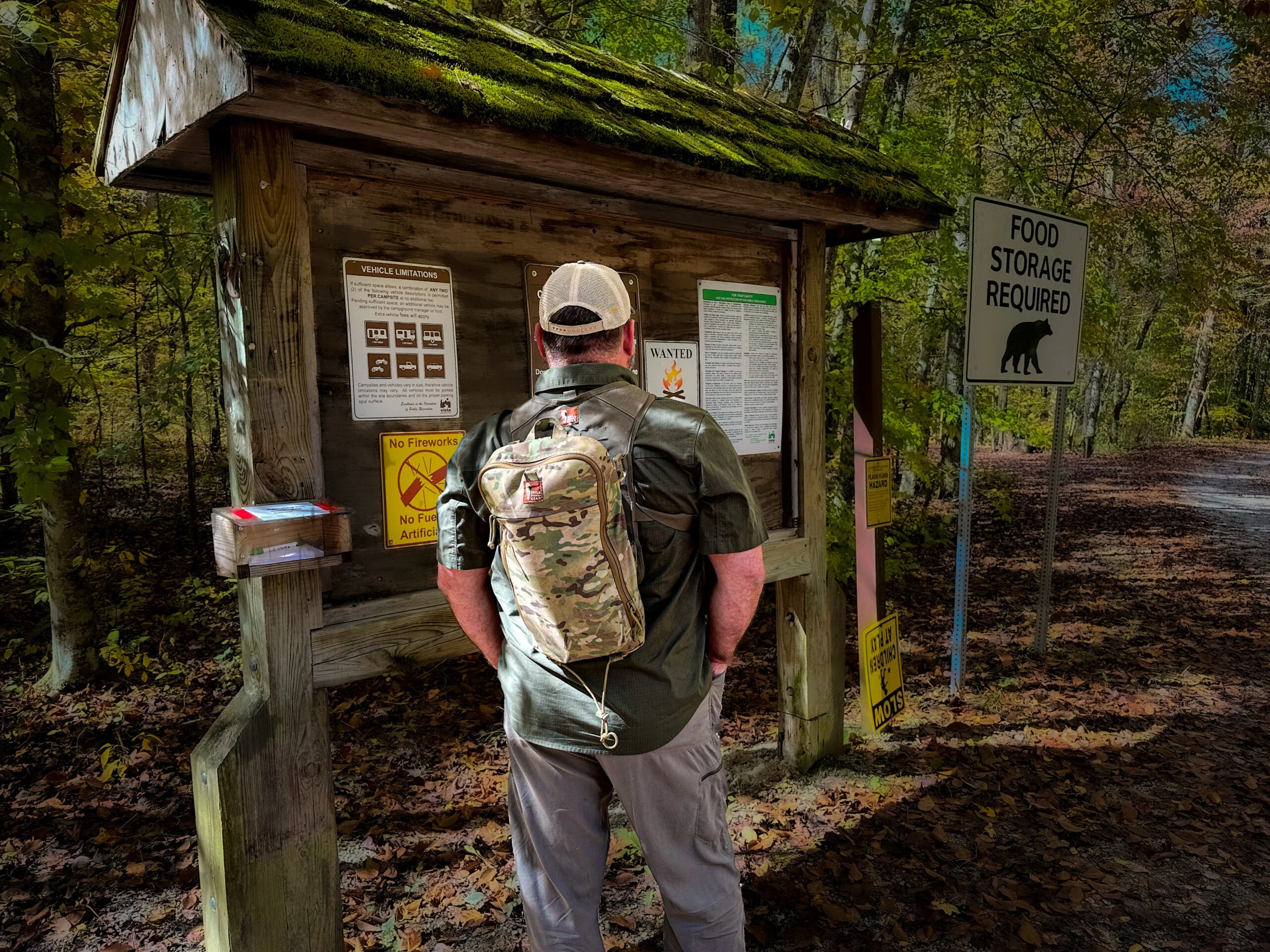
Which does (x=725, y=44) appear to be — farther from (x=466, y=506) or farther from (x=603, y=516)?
(x=603, y=516)

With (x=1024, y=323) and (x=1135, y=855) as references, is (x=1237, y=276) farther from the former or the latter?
(x=1135, y=855)

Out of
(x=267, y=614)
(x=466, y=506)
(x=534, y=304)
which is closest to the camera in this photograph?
(x=466, y=506)

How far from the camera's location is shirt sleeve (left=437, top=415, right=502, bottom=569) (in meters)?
2.06

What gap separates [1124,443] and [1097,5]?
79.0 ft

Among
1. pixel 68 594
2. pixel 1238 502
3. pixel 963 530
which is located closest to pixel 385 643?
pixel 963 530

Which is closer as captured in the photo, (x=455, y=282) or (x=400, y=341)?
(x=400, y=341)

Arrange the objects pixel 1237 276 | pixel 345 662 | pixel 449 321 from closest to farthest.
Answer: pixel 345 662 < pixel 449 321 < pixel 1237 276

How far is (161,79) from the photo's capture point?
7.29 feet

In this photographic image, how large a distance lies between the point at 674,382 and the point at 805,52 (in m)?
4.18

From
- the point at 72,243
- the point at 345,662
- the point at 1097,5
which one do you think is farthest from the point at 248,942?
the point at 1097,5

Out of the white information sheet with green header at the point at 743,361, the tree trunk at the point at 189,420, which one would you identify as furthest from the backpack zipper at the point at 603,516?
Answer: the tree trunk at the point at 189,420

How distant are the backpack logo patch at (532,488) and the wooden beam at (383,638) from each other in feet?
3.48

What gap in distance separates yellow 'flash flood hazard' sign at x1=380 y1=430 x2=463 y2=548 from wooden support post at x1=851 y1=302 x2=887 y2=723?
97.5 inches

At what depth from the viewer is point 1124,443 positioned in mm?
27641
